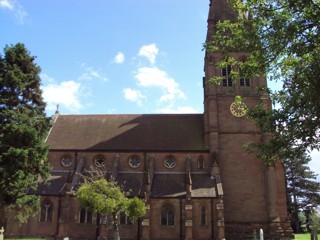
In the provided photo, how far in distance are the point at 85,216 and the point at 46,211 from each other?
12.3 feet

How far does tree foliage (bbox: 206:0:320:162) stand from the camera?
9.87 metres

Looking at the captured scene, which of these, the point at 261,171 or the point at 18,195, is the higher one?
the point at 261,171

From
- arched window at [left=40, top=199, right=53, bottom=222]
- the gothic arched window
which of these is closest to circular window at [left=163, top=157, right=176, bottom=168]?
the gothic arched window

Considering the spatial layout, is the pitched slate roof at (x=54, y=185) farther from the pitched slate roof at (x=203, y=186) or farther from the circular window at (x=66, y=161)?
the pitched slate roof at (x=203, y=186)

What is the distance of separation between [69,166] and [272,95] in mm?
27255

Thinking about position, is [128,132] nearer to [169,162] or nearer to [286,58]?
[169,162]

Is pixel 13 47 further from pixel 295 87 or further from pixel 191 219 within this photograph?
pixel 295 87

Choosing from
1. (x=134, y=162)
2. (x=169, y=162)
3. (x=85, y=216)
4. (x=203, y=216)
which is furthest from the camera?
(x=134, y=162)

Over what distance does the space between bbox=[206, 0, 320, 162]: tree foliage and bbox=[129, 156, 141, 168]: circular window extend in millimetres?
23827

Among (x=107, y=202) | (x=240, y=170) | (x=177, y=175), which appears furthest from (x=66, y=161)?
(x=240, y=170)

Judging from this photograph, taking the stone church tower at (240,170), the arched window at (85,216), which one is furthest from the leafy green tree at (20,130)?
the stone church tower at (240,170)

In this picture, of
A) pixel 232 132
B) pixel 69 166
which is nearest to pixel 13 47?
pixel 69 166

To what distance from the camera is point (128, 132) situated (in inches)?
1487

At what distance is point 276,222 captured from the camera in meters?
31.1
